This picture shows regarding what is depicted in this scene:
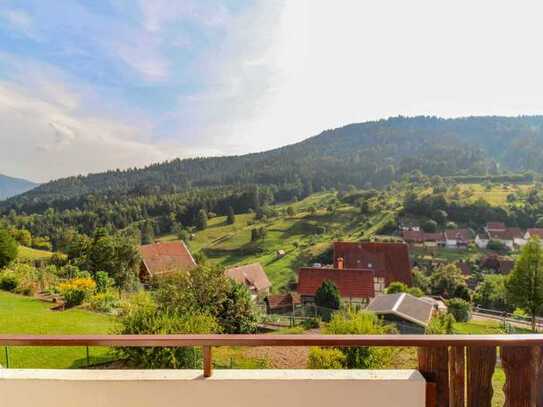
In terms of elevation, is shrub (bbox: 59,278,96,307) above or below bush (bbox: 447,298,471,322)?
above

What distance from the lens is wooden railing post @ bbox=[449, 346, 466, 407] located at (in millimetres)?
1257

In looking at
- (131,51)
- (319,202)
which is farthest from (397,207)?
(131,51)

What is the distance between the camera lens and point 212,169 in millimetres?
61844

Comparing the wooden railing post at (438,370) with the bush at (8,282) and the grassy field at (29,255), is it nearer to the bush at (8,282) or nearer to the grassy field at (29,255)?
the bush at (8,282)

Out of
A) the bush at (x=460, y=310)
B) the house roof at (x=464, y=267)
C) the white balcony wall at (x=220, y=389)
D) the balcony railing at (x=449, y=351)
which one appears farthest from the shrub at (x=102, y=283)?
the house roof at (x=464, y=267)

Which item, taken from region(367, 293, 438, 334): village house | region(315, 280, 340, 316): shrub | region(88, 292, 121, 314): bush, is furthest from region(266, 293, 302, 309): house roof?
region(88, 292, 121, 314): bush

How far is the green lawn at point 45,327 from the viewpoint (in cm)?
386

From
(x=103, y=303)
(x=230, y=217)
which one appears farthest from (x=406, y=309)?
(x=230, y=217)

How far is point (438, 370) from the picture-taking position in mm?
1265

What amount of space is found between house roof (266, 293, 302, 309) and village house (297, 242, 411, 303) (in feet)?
1.20

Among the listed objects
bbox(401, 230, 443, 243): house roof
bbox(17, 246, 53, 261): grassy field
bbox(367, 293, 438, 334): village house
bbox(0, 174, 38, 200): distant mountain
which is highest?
bbox(0, 174, 38, 200): distant mountain

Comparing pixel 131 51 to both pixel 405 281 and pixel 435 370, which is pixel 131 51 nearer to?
pixel 435 370

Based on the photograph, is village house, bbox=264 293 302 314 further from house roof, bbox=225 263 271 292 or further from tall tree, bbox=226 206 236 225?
tall tree, bbox=226 206 236 225

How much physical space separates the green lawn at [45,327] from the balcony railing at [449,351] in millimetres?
3223
